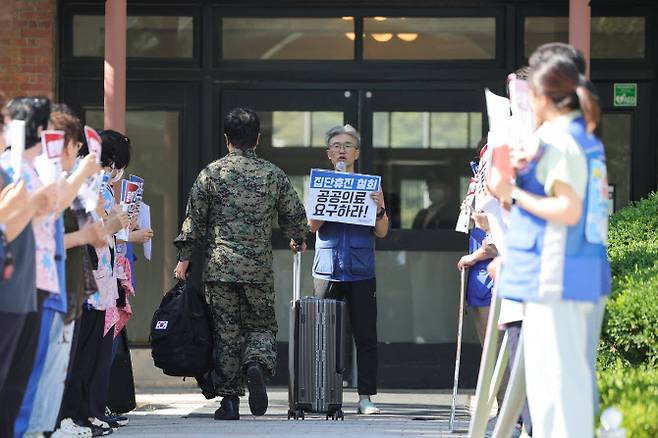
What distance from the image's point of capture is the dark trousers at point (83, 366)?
800cm

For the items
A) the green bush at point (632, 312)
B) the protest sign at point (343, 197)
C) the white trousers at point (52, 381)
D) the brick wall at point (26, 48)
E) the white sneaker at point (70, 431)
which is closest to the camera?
the white trousers at point (52, 381)

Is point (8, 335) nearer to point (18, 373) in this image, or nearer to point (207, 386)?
point (18, 373)

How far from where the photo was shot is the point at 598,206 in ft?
17.7

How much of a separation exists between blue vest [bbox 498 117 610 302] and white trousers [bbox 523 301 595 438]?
0.24 ft

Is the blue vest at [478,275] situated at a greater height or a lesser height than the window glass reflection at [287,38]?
lesser

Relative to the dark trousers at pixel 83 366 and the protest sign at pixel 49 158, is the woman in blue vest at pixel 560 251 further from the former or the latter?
the dark trousers at pixel 83 366

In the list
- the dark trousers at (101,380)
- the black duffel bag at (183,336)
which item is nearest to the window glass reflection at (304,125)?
the black duffel bag at (183,336)

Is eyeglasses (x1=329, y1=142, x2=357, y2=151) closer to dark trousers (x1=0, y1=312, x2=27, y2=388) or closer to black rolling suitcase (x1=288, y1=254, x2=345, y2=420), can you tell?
black rolling suitcase (x1=288, y1=254, x2=345, y2=420)

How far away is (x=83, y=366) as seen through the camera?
26.5 feet

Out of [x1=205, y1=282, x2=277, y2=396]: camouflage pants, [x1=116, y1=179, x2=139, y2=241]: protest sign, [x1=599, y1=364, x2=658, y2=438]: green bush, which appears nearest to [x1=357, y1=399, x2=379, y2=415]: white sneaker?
[x1=205, y1=282, x2=277, y2=396]: camouflage pants

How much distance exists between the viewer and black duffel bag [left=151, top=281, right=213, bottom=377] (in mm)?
8922

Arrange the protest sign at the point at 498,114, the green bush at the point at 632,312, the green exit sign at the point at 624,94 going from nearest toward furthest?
the protest sign at the point at 498,114, the green bush at the point at 632,312, the green exit sign at the point at 624,94

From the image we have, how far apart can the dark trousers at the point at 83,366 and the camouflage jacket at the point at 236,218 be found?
3.41ft

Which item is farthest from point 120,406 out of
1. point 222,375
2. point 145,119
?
point 145,119
